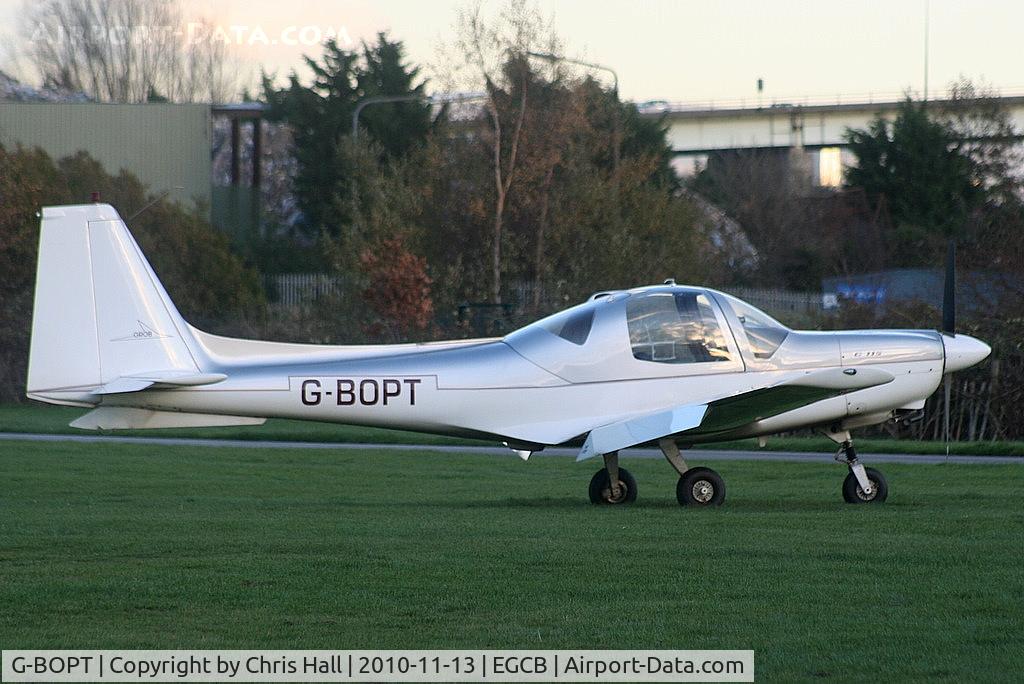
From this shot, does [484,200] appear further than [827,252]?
No

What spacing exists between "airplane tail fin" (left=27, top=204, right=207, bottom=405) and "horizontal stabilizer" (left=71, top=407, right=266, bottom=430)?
0.58ft

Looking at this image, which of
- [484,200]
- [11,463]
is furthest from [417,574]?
[484,200]

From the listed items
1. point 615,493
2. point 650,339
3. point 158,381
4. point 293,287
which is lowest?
point 615,493

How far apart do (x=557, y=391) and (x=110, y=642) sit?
677cm

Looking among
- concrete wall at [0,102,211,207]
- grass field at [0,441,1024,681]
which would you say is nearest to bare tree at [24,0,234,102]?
concrete wall at [0,102,211,207]

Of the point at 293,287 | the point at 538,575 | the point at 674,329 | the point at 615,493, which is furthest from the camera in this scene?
the point at 293,287

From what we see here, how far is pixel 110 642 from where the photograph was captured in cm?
705

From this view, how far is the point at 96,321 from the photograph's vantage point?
12.8 m

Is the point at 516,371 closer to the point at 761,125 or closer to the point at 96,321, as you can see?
the point at 96,321

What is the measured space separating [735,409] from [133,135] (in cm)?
4807

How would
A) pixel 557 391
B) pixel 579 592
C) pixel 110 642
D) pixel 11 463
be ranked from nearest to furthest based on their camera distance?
pixel 110 642 → pixel 579 592 → pixel 557 391 → pixel 11 463

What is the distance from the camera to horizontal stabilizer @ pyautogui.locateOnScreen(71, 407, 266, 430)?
12.8 meters

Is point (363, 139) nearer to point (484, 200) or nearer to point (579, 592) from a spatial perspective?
point (484, 200)

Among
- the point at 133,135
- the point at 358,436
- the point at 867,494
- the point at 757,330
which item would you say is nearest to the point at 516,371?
the point at 757,330
